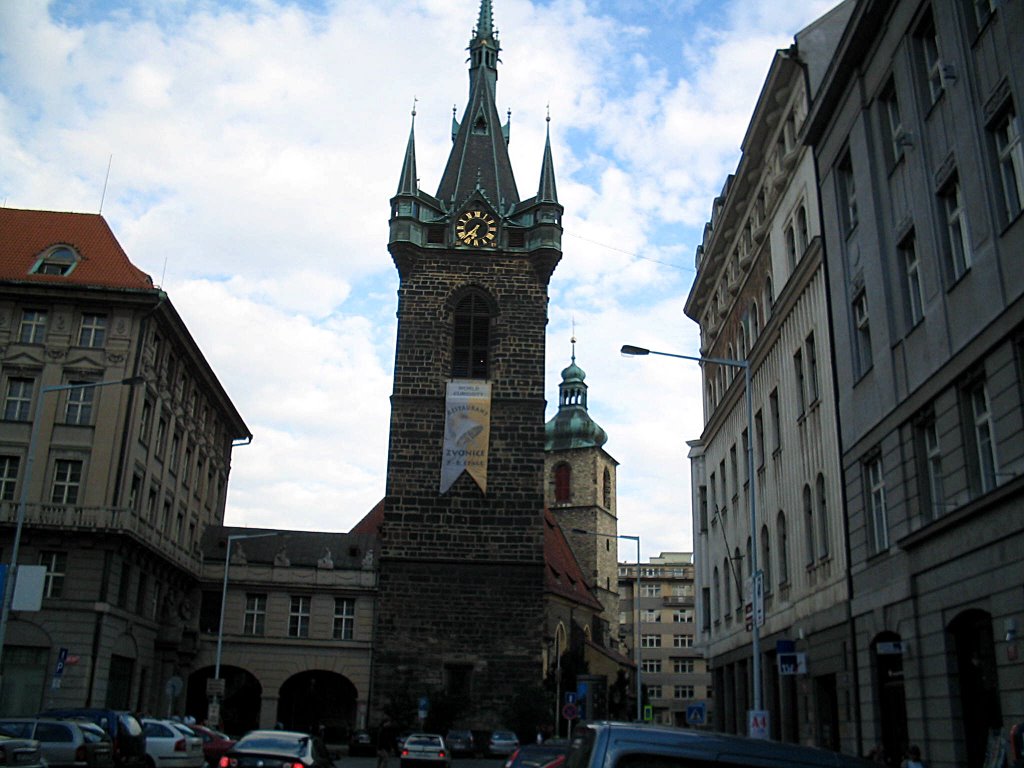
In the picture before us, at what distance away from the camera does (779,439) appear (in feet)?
92.0

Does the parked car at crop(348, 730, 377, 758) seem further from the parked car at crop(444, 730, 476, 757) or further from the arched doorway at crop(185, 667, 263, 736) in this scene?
the arched doorway at crop(185, 667, 263, 736)

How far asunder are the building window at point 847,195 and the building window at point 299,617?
125 feet

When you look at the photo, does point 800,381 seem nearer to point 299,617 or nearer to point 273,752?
point 273,752

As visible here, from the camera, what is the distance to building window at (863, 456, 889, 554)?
19806 mm

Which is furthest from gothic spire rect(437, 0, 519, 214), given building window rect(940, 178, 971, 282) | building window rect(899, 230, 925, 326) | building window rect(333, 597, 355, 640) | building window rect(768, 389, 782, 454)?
building window rect(940, 178, 971, 282)

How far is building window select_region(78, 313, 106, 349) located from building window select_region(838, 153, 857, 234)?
29.6 meters

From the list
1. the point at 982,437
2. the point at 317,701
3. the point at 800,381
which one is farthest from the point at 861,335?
the point at 317,701

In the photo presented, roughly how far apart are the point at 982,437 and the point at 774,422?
1320cm

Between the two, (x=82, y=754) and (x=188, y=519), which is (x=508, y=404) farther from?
(x=82, y=754)

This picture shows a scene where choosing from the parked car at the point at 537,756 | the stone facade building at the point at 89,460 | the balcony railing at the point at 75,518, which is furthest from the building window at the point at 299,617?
the parked car at the point at 537,756

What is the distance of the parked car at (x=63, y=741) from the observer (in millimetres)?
20016

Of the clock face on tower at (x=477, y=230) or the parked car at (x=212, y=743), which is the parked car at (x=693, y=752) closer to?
the parked car at (x=212, y=743)

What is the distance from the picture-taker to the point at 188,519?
168ft

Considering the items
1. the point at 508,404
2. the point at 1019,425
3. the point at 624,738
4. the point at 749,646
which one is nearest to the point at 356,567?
the point at 508,404
